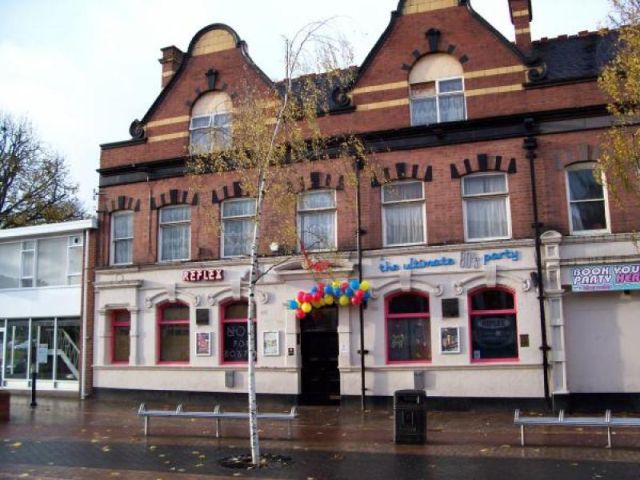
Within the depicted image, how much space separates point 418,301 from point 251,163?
24.2 ft

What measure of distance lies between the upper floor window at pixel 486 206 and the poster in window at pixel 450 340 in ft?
8.15

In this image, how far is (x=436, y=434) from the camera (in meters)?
13.6

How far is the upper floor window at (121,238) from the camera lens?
71.8 feet

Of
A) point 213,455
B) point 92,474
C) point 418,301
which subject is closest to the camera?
point 92,474

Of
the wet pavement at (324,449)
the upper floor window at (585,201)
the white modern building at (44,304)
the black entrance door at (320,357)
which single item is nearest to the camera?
the wet pavement at (324,449)

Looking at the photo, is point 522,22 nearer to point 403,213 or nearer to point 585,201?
point 585,201

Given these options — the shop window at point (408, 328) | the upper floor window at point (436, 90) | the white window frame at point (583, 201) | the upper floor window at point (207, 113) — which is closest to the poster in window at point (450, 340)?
the shop window at point (408, 328)

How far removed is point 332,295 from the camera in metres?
17.9

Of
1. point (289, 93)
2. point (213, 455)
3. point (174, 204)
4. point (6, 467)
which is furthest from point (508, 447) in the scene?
point (174, 204)

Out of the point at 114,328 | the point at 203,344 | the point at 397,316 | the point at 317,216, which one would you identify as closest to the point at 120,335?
the point at 114,328

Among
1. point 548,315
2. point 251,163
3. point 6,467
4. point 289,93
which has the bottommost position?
point 6,467

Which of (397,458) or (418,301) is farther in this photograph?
(418,301)

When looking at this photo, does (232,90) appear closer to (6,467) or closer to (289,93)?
(289,93)

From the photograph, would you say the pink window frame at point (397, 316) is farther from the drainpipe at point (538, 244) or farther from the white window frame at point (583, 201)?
the white window frame at point (583, 201)
